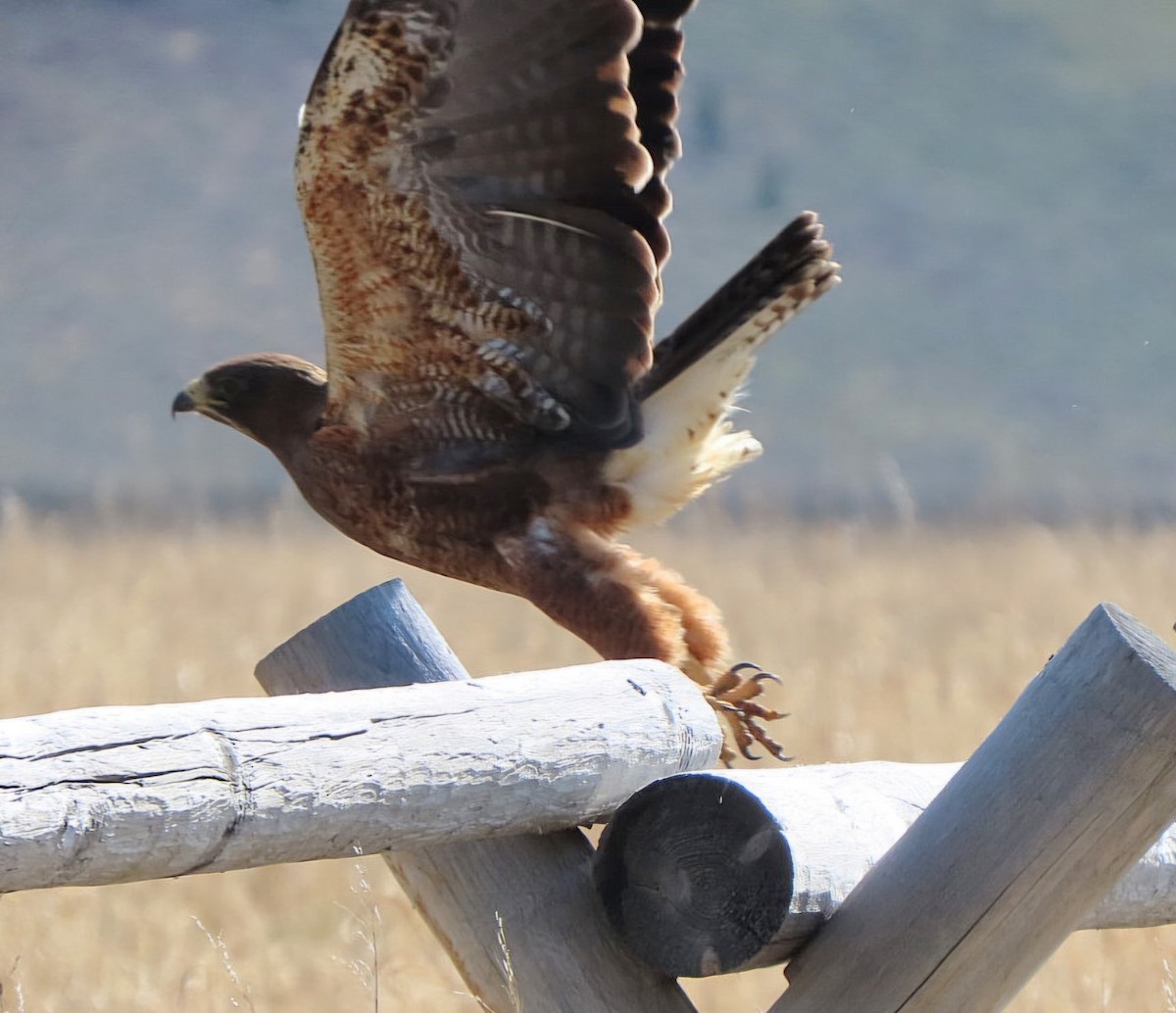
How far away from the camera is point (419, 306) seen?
3791mm

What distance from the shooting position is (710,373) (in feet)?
13.2

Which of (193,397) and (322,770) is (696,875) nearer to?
(322,770)

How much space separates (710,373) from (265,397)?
1.08m

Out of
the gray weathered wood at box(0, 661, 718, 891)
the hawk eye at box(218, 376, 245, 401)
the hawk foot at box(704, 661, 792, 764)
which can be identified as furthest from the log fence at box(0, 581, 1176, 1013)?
the hawk eye at box(218, 376, 245, 401)

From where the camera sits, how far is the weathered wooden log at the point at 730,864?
2148 millimetres

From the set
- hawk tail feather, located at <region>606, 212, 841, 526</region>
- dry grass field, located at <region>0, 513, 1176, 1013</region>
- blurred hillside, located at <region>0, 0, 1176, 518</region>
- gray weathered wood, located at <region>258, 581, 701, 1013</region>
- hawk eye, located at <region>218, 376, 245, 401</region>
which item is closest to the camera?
gray weathered wood, located at <region>258, 581, 701, 1013</region>

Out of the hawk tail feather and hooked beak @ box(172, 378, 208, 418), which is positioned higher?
the hawk tail feather

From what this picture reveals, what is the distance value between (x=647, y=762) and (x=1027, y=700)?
512 mm

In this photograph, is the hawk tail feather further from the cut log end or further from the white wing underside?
the cut log end

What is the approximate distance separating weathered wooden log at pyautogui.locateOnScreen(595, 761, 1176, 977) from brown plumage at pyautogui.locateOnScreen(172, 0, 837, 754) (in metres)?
1.01

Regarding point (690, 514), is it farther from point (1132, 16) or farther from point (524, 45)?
point (1132, 16)

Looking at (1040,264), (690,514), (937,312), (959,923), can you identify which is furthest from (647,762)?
(1040,264)

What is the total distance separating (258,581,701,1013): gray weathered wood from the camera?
229cm

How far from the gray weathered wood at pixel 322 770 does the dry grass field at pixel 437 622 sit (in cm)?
45
